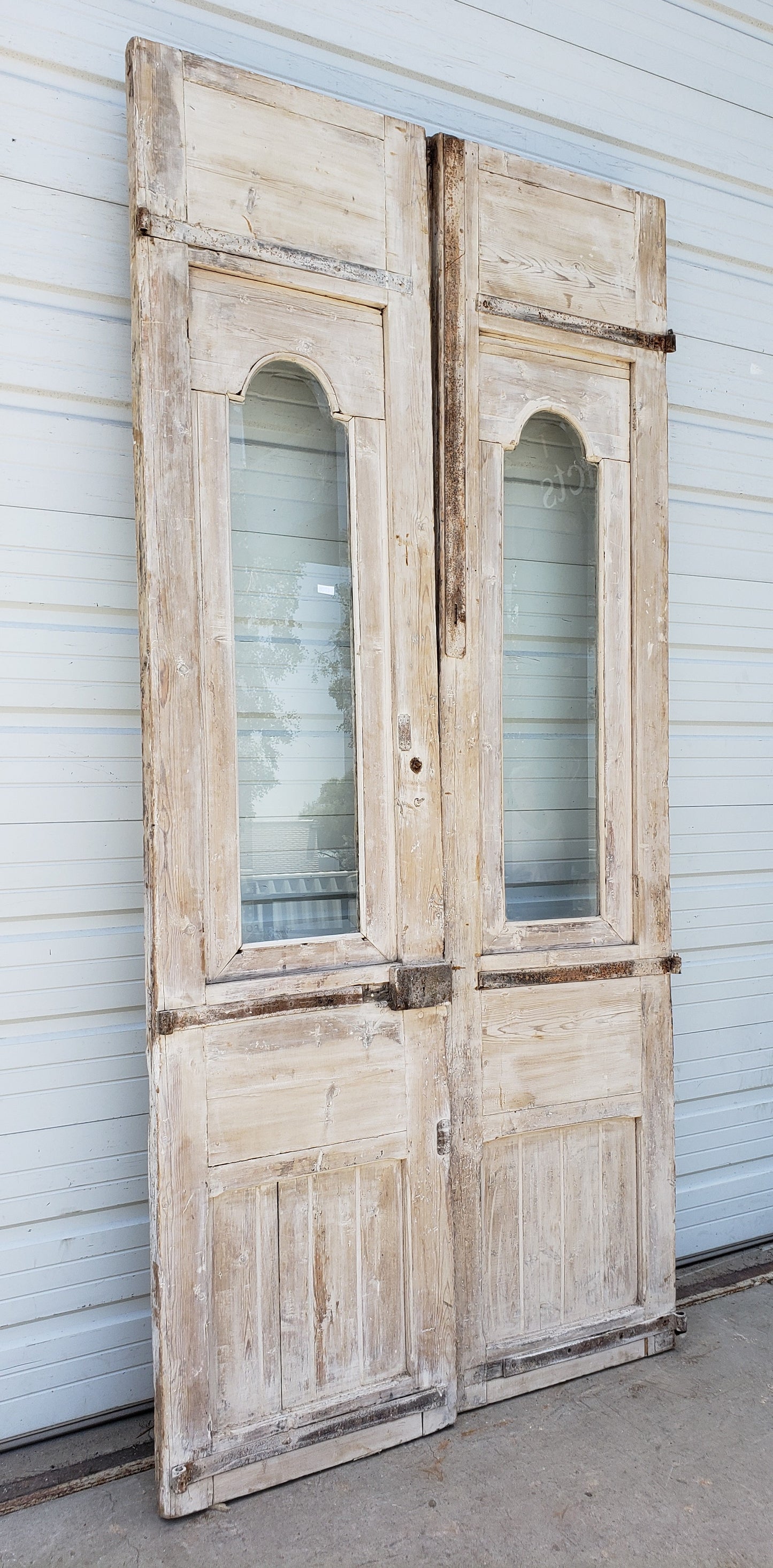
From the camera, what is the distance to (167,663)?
1871 millimetres

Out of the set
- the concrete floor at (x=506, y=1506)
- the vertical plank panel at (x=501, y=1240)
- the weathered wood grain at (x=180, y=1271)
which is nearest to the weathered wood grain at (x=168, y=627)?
the weathered wood grain at (x=180, y=1271)

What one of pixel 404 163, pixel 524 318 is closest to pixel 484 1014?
pixel 524 318

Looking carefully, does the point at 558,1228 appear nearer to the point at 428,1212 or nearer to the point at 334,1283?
the point at 428,1212

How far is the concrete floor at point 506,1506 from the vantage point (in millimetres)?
1768

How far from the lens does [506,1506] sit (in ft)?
6.18

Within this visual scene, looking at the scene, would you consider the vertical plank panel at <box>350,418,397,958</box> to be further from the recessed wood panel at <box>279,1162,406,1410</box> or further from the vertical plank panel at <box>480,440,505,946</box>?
the recessed wood panel at <box>279,1162,406,1410</box>

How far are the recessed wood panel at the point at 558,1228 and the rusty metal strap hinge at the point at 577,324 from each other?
6.01 feet

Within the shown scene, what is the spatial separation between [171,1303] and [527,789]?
1298 millimetres

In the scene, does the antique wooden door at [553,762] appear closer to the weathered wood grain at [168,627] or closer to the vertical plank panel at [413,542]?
the vertical plank panel at [413,542]

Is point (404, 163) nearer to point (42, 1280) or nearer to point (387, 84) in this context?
point (387, 84)

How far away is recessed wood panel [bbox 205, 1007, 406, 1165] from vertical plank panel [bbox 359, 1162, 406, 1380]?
112mm

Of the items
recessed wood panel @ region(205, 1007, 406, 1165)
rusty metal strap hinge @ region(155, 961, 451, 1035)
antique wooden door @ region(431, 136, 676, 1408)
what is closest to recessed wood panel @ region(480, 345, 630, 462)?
antique wooden door @ region(431, 136, 676, 1408)

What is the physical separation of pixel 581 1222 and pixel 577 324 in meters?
2.07

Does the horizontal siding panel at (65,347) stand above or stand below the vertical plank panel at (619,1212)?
above
